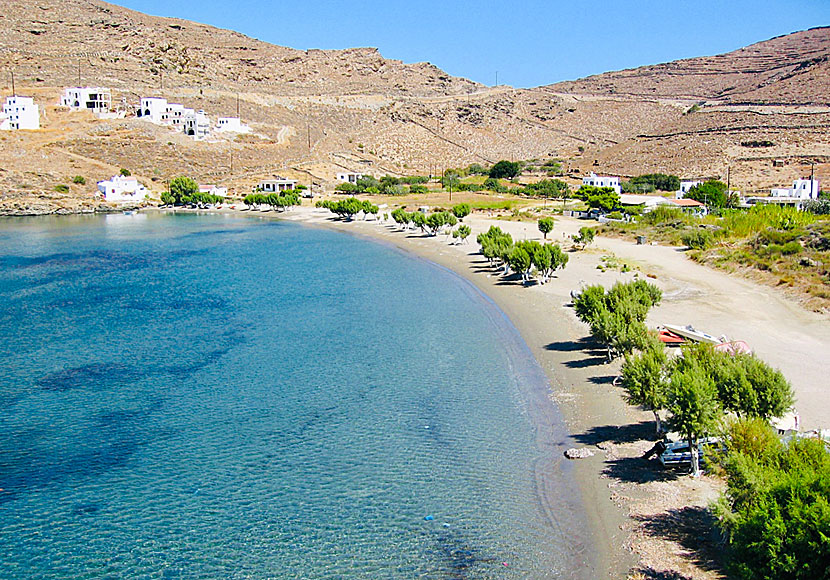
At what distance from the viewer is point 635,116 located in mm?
135000

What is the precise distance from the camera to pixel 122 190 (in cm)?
9212

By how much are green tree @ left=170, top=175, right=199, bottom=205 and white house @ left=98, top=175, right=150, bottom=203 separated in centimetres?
459

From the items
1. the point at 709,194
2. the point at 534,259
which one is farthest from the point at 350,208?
the point at 534,259

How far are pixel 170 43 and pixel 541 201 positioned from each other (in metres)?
114

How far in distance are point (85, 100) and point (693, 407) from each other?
380 ft

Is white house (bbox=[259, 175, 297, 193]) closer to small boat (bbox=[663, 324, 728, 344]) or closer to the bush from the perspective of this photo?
the bush

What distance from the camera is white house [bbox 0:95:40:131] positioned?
3821 inches

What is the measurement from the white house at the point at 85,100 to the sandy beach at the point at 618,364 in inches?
3338

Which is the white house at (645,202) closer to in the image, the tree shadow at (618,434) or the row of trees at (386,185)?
the row of trees at (386,185)

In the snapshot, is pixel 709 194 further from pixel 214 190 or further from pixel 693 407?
pixel 214 190

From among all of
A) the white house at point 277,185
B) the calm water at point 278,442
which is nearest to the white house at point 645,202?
the calm water at point 278,442

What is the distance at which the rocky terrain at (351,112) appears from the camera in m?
91.4

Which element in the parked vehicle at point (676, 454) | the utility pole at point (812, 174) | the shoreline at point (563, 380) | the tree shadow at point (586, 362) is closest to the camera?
the shoreline at point (563, 380)

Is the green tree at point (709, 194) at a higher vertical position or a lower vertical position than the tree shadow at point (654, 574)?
higher
